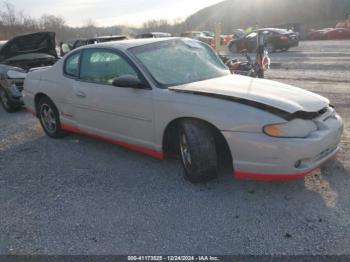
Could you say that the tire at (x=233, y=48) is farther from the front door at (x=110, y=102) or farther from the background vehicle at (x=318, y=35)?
the front door at (x=110, y=102)

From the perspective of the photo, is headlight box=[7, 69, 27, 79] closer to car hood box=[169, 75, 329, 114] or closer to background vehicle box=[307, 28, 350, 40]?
car hood box=[169, 75, 329, 114]

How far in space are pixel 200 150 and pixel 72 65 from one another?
261 cm

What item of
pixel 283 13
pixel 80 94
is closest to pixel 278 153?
pixel 80 94

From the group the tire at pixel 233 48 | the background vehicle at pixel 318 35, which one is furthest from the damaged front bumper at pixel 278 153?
the background vehicle at pixel 318 35

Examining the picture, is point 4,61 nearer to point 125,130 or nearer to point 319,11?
point 125,130

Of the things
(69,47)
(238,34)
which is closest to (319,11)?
(238,34)

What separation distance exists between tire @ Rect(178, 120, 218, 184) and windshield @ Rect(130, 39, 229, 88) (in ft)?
2.07

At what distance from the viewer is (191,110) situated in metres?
3.60

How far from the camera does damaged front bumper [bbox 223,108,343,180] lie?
319 cm

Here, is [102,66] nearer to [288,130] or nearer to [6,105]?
[288,130]

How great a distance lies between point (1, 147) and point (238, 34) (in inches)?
797

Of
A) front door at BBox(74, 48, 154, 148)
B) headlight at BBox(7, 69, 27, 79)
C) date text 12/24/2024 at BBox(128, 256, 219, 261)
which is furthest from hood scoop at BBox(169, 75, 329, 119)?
headlight at BBox(7, 69, 27, 79)

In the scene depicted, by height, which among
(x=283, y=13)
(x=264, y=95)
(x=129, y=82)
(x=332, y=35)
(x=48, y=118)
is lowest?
(x=48, y=118)

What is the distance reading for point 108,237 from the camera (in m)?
3.00
